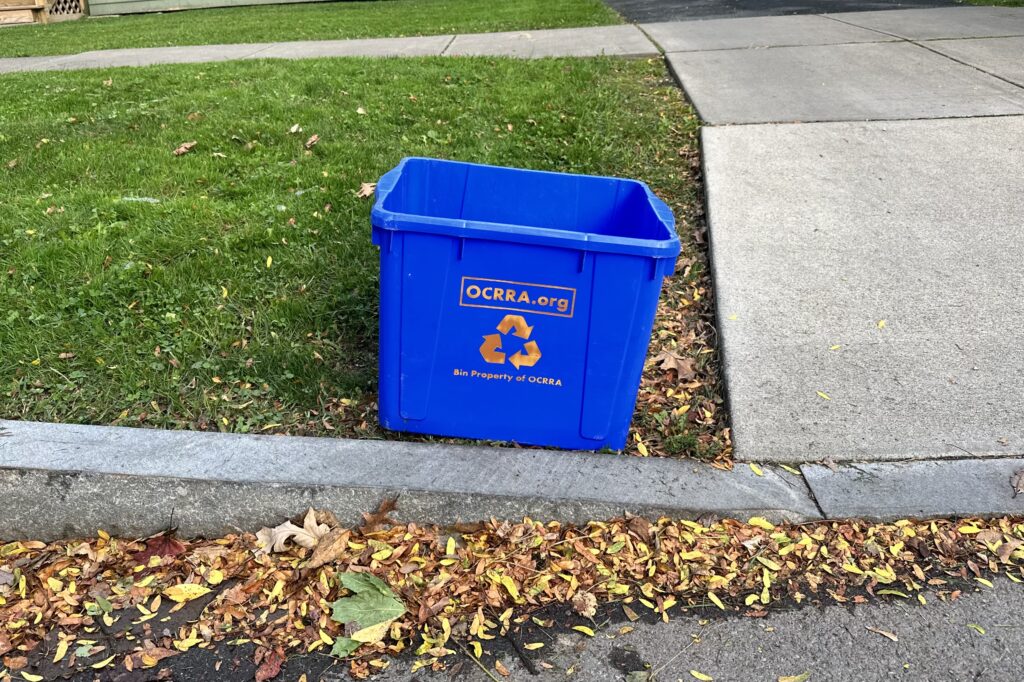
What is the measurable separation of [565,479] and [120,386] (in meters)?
1.76

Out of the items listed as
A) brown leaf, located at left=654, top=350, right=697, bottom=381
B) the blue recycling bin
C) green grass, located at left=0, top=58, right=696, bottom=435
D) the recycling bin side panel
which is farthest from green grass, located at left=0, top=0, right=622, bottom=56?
the recycling bin side panel

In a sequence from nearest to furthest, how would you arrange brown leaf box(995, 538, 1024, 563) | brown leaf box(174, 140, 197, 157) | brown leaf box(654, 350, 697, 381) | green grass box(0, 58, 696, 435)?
brown leaf box(995, 538, 1024, 563), green grass box(0, 58, 696, 435), brown leaf box(654, 350, 697, 381), brown leaf box(174, 140, 197, 157)

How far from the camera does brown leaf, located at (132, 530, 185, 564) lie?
2.41 metres

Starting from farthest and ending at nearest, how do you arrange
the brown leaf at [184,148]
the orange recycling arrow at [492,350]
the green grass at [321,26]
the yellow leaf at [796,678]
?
the green grass at [321,26]
the brown leaf at [184,148]
the orange recycling arrow at [492,350]
the yellow leaf at [796,678]

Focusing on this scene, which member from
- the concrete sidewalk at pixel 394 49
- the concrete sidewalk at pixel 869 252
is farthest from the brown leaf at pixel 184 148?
the concrete sidewalk at pixel 394 49

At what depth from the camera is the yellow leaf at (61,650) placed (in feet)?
6.80

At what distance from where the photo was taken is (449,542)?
2.40 metres

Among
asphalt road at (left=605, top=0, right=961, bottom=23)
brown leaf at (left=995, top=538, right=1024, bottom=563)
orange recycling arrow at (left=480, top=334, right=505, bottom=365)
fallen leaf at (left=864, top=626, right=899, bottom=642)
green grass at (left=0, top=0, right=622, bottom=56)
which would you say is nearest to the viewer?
fallen leaf at (left=864, top=626, right=899, bottom=642)

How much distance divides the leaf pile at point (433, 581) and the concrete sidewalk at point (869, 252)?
40 centimetres

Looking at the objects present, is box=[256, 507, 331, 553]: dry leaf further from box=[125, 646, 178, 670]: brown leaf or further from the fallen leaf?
the fallen leaf

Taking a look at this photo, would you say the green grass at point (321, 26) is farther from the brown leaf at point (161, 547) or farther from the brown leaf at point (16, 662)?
the brown leaf at point (16, 662)

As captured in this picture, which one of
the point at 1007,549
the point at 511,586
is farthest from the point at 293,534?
the point at 1007,549

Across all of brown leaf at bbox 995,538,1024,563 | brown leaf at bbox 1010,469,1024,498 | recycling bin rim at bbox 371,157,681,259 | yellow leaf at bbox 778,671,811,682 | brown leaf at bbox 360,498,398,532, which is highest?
recycling bin rim at bbox 371,157,681,259

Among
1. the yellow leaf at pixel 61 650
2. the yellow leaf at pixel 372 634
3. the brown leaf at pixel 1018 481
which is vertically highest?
the brown leaf at pixel 1018 481
